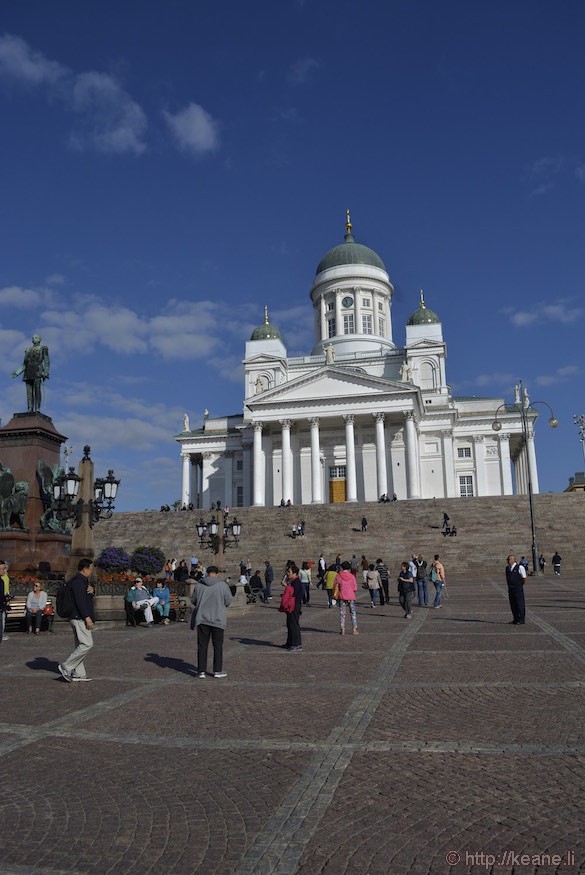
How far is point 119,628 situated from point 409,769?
1341cm

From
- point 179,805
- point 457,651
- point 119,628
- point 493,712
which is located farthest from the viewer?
point 119,628

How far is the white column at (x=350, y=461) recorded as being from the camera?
57562 millimetres

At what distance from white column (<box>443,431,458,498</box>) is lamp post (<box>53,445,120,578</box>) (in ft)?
162

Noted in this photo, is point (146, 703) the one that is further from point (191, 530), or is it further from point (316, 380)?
point (316, 380)

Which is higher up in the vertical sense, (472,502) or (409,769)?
(472,502)

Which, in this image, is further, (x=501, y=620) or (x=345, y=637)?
(x=501, y=620)

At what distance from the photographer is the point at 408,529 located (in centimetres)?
4206

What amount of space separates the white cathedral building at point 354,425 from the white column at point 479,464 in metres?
0.10

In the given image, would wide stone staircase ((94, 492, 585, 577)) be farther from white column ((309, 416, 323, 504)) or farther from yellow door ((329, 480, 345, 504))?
yellow door ((329, 480, 345, 504))

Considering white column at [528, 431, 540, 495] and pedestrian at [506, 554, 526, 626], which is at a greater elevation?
white column at [528, 431, 540, 495]

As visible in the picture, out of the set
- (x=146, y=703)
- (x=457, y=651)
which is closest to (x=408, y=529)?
(x=457, y=651)

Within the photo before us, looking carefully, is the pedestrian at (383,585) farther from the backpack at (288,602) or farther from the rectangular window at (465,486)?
the rectangular window at (465,486)

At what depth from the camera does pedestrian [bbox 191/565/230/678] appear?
9.99 meters

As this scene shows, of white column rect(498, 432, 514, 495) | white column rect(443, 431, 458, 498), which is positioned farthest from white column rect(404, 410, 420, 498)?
white column rect(498, 432, 514, 495)
